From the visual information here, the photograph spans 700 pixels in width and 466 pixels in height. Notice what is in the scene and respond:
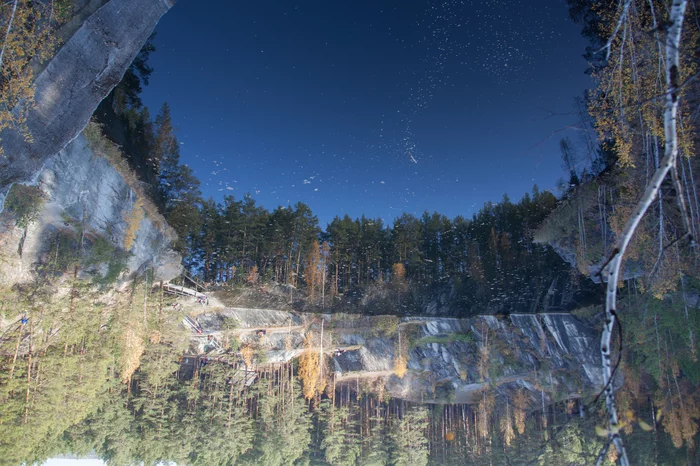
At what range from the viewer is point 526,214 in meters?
34.2

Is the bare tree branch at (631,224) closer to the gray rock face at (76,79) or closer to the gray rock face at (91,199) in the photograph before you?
the gray rock face at (76,79)

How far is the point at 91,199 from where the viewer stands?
538 inches

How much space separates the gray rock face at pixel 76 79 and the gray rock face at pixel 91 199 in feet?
4.79

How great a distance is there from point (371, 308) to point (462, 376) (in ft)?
25.9

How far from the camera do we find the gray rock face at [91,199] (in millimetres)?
11836

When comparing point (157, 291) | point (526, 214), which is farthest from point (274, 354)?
point (526, 214)

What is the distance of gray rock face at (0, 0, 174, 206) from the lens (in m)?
7.86

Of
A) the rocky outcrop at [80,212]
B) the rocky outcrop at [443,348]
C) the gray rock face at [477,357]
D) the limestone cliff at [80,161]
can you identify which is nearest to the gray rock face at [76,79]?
the limestone cliff at [80,161]

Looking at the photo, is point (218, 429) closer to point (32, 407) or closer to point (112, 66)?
point (32, 407)

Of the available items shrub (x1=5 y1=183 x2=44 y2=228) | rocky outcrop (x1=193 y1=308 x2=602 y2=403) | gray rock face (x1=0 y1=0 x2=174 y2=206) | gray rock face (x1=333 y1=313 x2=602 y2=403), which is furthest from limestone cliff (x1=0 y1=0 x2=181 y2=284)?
gray rock face (x1=333 y1=313 x2=602 y2=403)

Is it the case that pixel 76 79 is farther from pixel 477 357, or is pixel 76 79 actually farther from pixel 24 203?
pixel 477 357

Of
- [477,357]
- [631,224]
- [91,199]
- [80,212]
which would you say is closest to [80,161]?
[91,199]

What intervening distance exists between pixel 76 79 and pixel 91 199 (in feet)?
21.3

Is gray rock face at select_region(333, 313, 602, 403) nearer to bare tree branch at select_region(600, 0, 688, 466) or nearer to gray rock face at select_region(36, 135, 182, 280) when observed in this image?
gray rock face at select_region(36, 135, 182, 280)
